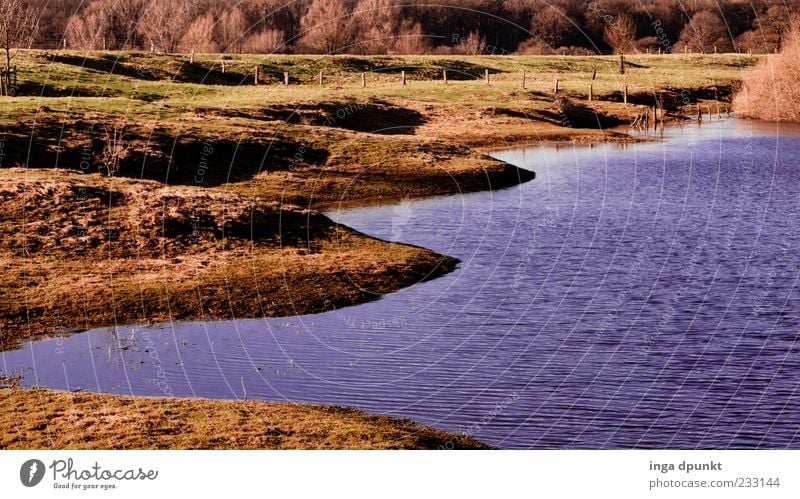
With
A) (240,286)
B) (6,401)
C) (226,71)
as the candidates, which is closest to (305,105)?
(226,71)

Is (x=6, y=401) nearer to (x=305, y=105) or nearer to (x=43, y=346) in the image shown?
(x=43, y=346)

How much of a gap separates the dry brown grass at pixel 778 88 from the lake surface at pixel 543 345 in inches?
2488

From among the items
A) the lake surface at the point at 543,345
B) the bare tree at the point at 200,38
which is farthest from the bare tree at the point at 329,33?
the lake surface at the point at 543,345

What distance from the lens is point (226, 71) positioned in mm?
138250

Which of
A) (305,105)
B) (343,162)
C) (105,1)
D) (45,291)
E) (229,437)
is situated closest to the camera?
(229,437)

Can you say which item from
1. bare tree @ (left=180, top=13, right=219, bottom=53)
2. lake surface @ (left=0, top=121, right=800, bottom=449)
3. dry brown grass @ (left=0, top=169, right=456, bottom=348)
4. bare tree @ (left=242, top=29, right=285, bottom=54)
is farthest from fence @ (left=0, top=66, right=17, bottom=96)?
bare tree @ (left=242, top=29, right=285, bottom=54)

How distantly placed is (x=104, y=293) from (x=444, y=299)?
12673 mm

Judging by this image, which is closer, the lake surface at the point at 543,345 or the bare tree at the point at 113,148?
the lake surface at the point at 543,345
